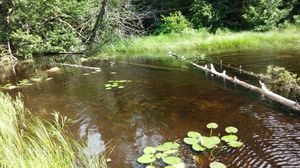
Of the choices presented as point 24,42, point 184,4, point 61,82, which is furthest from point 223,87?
point 184,4

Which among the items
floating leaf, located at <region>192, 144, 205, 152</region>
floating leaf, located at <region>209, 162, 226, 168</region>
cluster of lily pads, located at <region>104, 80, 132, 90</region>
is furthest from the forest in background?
floating leaf, located at <region>209, 162, 226, 168</region>

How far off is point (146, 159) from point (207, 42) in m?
16.7

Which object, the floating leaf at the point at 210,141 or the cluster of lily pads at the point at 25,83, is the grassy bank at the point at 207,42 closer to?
the cluster of lily pads at the point at 25,83

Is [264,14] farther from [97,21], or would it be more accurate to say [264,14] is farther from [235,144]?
[235,144]

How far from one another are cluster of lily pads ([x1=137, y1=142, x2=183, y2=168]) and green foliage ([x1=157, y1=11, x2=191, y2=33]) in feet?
62.3

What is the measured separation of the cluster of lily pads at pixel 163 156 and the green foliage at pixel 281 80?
5.21 m

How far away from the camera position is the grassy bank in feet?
68.2

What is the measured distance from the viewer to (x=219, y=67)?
1495cm

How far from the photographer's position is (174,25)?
25.5 metres

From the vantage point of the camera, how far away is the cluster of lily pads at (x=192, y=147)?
604 cm

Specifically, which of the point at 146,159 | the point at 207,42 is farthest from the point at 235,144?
the point at 207,42

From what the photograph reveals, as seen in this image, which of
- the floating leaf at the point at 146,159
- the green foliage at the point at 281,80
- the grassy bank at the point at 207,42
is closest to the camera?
the floating leaf at the point at 146,159

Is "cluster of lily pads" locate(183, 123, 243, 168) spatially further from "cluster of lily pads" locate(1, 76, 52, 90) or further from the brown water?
"cluster of lily pads" locate(1, 76, 52, 90)

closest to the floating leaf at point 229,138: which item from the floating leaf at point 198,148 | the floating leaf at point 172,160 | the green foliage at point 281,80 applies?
the floating leaf at point 198,148
